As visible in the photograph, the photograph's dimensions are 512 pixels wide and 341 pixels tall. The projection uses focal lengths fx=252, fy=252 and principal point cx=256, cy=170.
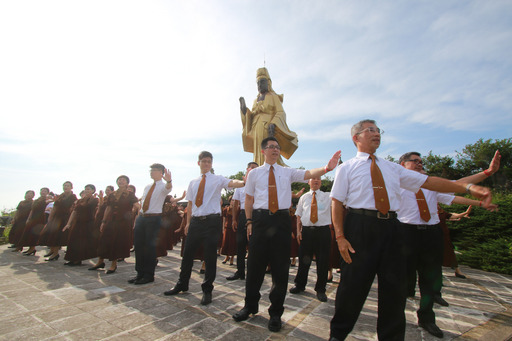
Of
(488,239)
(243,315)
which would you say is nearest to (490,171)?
(243,315)

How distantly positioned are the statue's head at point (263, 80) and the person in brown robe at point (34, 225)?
31.1 ft

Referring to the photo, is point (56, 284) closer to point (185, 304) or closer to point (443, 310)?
point (185, 304)

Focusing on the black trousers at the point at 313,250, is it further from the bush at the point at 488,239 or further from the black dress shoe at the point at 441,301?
the bush at the point at 488,239

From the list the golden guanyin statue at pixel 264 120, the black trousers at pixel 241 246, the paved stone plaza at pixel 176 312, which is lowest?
the paved stone plaza at pixel 176 312

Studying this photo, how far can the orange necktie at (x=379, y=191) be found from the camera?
226 centimetres

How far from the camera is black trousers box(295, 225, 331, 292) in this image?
4.32 meters

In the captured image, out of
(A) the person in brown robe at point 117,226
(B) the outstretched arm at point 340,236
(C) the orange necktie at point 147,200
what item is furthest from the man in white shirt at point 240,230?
(B) the outstretched arm at point 340,236

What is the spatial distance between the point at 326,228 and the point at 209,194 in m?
2.18

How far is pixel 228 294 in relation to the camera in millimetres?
4062

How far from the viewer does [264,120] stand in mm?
11859

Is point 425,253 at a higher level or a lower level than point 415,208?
lower

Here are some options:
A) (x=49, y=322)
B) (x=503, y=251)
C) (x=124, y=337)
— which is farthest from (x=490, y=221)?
(x=49, y=322)

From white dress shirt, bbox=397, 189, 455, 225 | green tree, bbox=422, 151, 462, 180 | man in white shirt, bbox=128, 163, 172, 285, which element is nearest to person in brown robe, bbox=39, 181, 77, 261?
man in white shirt, bbox=128, 163, 172, 285

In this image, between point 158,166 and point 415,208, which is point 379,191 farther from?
point 158,166
